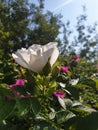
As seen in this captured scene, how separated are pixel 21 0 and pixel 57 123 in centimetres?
2773

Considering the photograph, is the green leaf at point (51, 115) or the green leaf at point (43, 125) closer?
the green leaf at point (43, 125)

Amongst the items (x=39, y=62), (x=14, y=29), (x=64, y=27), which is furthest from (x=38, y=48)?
(x=64, y=27)

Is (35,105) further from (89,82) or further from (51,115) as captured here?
(89,82)

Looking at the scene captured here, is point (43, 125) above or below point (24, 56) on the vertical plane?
below

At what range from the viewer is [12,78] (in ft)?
8.16

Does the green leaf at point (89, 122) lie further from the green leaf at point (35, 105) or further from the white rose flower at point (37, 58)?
the white rose flower at point (37, 58)

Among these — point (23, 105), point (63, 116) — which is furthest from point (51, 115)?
point (23, 105)

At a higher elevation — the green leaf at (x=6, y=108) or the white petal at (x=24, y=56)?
the white petal at (x=24, y=56)

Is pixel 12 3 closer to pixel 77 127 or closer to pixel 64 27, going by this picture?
pixel 64 27

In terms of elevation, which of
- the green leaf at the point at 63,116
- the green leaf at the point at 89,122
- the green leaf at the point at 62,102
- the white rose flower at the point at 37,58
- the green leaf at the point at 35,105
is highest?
the white rose flower at the point at 37,58

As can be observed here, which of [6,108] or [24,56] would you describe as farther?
[24,56]

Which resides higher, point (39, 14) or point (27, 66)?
point (39, 14)

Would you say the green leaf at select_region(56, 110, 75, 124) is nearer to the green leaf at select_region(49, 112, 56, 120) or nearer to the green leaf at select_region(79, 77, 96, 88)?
the green leaf at select_region(49, 112, 56, 120)

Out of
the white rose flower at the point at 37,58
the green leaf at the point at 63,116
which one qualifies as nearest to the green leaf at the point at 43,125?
the green leaf at the point at 63,116
